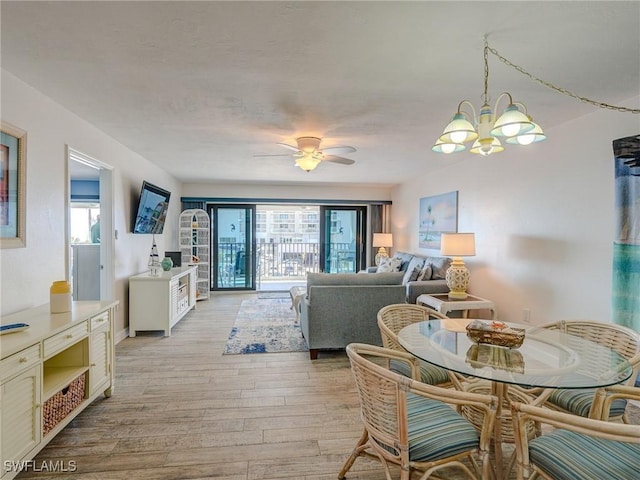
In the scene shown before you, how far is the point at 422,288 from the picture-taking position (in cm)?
461

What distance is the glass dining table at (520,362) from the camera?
1.47 metres

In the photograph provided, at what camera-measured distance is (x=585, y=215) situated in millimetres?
2967

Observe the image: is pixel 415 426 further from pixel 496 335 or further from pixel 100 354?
pixel 100 354

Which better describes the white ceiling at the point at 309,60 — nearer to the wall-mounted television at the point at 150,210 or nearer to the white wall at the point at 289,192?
the wall-mounted television at the point at 150,210

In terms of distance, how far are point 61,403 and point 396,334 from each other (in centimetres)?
221

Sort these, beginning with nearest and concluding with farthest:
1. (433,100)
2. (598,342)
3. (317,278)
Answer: (598,342) < (433,100) < (317,278)

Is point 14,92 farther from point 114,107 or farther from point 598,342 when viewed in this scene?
point 598,342

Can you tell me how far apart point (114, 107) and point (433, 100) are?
2715 millimetres

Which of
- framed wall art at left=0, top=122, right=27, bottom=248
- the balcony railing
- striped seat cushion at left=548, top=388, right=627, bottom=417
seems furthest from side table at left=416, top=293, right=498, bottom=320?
framed wall art at left=0, top=122, right=27, bottom=248

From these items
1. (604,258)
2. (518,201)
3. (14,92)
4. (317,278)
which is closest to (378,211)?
(518,201)

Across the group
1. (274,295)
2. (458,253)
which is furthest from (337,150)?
(274,295)

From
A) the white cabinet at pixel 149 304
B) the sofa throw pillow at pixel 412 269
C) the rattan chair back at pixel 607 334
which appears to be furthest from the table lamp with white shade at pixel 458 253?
the white cabinet at pixel 149 304

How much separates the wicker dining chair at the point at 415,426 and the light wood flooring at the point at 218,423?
56 cm

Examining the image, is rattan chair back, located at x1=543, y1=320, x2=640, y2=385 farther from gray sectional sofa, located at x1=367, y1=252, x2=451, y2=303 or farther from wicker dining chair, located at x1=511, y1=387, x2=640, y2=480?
gray sectional sofa, located at x1=367, y1=252, x2=451, y2=303
